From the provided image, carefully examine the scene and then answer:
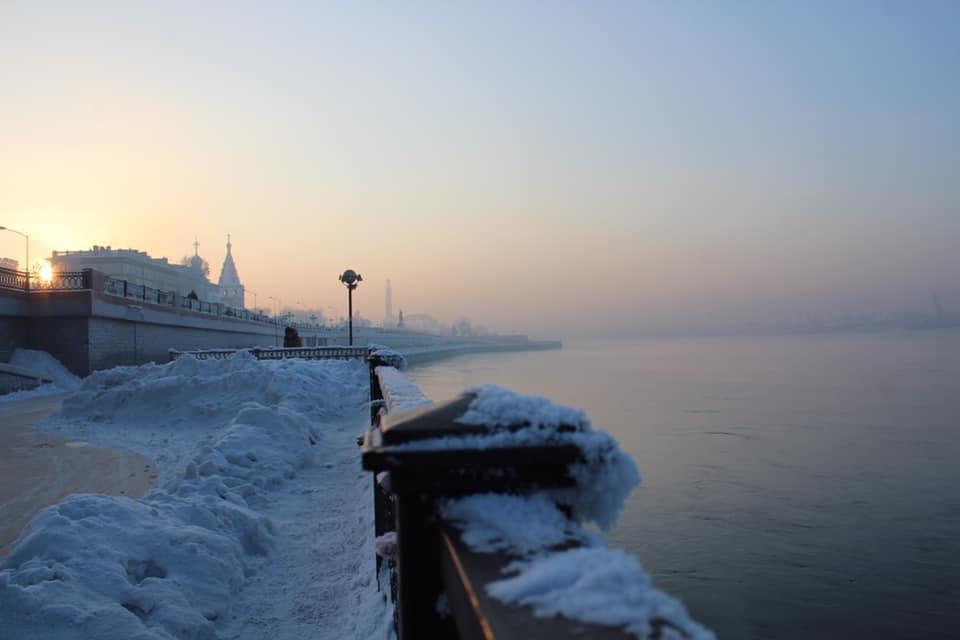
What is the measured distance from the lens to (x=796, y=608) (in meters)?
9.25

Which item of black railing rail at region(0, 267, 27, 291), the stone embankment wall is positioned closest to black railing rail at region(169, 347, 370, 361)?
the stone embankment wall

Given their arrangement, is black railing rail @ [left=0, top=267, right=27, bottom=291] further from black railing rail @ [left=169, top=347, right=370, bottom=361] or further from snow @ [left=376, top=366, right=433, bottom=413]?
snow @ [left=376, top=366, right=433, bottom=413]

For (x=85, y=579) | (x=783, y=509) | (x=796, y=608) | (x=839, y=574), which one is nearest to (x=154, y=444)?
(x=85, y=579)

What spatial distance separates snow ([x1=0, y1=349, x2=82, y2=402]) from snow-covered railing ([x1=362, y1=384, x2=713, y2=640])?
24499 mm

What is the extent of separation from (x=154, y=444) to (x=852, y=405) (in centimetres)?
3193

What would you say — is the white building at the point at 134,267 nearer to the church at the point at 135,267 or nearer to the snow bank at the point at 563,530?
the church at the point at 135,267

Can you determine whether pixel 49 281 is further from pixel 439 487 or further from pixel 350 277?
pixel 439 487

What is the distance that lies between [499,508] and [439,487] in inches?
5.7

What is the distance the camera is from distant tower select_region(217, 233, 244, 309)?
114 meters

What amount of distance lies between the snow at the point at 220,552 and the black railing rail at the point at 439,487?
97.7 inches

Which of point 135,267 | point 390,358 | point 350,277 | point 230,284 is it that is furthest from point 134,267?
point 390,358

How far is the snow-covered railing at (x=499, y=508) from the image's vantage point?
1.09 meters

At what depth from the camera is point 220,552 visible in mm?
4926

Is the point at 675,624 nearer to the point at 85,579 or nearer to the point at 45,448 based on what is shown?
the point at 85,579
